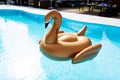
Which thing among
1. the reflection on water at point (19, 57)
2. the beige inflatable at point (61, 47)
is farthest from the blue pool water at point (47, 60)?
the beige inflatable at point (61, 47)

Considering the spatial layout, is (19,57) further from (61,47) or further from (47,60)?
(61,47)

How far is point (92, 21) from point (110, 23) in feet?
2.73

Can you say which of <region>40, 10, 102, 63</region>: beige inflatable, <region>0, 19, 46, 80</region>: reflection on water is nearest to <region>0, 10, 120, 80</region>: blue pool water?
<region>0, 19, 46, 80</region>: reflection on water

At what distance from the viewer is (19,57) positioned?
6016 millimetres

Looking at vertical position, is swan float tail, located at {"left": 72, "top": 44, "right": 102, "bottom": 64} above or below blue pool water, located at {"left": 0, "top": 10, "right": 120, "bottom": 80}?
above

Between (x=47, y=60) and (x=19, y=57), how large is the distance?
0.82 m

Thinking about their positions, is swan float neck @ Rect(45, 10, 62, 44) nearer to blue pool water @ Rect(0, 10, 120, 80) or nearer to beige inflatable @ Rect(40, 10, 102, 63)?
beige inflatable @ Rect(40, 10, 102, 63)

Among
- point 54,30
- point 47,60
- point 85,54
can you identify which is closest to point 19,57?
point 47,60

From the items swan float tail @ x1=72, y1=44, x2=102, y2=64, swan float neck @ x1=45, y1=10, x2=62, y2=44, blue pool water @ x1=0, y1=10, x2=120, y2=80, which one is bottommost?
blue pool water @ x1=0, y1=10, x2=120, y2=80

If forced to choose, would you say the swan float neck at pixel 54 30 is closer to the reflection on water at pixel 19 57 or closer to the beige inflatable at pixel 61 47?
the beige inflatable at pixel 61 47

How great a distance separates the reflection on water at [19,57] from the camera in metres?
4.88

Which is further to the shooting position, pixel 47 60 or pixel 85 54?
pixel 47 60

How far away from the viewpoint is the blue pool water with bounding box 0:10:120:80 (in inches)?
194

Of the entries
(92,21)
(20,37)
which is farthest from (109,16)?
(20,37)
